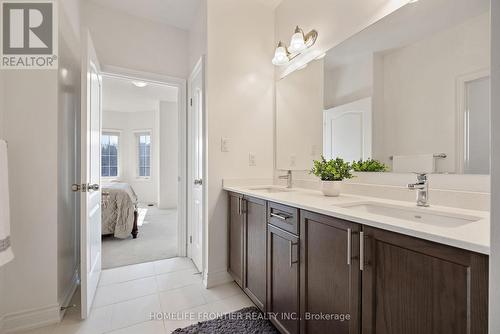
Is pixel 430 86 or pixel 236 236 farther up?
pixel 430 86

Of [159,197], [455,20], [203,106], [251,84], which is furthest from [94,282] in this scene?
[159,197]

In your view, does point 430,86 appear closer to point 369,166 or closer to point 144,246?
point 369,166

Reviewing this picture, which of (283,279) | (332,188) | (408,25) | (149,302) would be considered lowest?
(149,302)

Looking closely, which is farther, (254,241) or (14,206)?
(254,241)

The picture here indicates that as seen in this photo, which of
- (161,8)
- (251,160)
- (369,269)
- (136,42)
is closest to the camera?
(369,269)

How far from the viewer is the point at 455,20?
1.16m

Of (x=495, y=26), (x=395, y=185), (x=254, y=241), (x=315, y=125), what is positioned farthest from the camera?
(x=315, y=125)

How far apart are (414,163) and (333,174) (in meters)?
0.49

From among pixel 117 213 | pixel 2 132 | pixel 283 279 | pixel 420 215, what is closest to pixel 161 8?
pixel 2 132

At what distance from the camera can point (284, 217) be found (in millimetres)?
1396

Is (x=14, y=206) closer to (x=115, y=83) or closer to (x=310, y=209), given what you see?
(x=310, y=209)

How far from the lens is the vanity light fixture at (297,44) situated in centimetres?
200

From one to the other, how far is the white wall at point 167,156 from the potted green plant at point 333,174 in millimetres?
5010

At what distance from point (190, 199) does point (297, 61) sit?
1876mm
